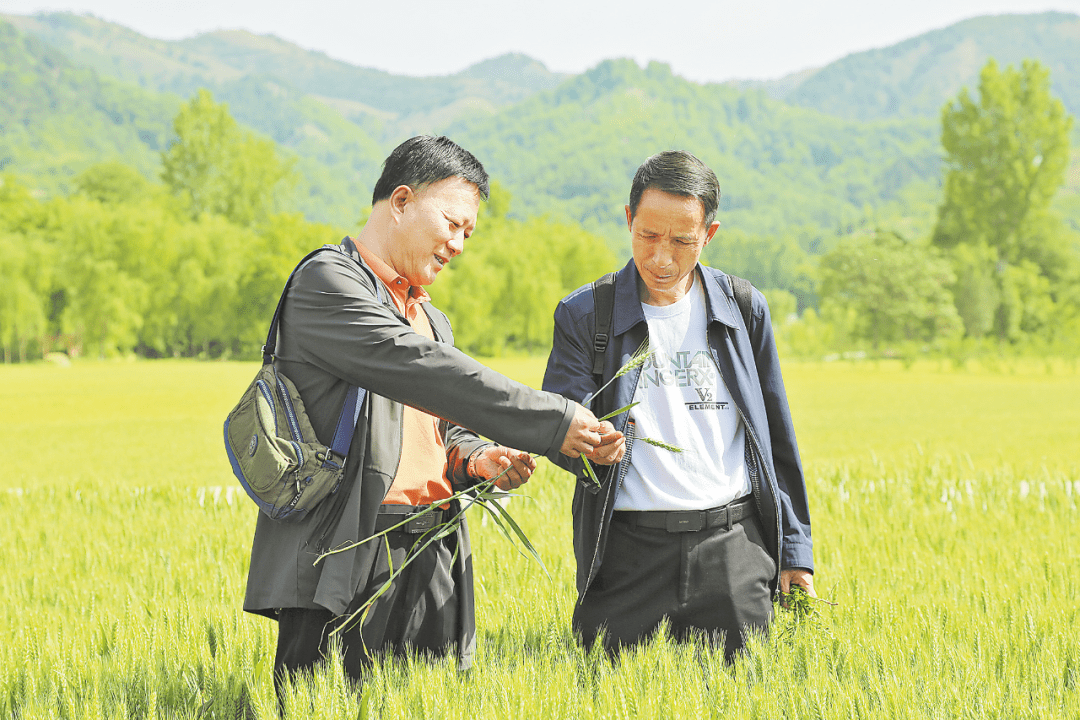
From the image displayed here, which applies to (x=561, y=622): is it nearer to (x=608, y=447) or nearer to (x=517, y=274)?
(x=608, y=447)

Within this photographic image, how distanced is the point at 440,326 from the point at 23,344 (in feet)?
176

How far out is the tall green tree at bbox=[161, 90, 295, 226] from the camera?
74.8 m

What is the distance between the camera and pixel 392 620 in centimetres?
257

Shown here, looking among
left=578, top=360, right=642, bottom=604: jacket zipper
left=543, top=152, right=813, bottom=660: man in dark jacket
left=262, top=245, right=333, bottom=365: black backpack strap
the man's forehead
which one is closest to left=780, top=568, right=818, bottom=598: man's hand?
left=543, top=152, right=813, bottom=660: man in dark jacket

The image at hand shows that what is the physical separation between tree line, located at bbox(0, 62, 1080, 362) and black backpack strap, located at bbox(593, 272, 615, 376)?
49.8m

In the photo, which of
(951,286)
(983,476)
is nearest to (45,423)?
(983,476)

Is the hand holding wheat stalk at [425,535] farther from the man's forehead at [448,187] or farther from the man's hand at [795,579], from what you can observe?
the man's hand at [795,579]

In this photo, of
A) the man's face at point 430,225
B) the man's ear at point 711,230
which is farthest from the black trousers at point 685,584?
the man's face at point 430,225

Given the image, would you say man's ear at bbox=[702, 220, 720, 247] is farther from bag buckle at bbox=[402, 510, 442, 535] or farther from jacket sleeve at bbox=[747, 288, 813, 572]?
bag buckle at bbox=[402, 510, 442, 535]

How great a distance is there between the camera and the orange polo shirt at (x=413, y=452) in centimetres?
246

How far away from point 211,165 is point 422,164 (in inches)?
3211

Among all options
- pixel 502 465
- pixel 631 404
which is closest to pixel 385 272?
pixel 502 465

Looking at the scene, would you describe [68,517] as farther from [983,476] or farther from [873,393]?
[873,393]

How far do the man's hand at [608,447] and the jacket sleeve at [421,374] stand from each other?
0.17 metres
